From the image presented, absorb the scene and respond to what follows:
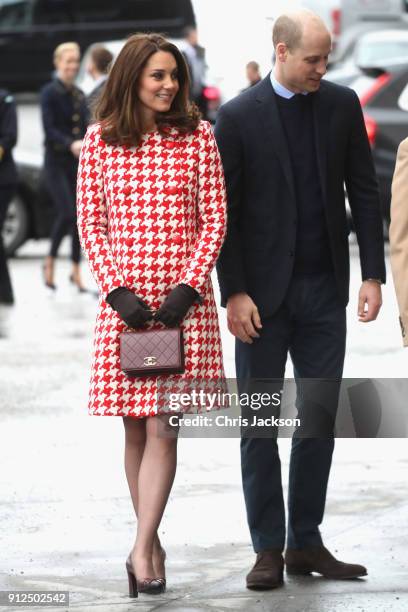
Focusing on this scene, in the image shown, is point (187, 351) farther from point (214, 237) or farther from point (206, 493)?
point (206, 493)

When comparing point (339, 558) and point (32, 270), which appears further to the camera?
point (32, 270)

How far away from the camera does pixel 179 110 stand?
5551 millimetres

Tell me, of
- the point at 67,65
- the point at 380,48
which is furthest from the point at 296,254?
Result: the point at 380,48

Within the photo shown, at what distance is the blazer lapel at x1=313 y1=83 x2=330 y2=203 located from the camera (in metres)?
5.60

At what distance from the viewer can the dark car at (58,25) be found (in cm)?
3012

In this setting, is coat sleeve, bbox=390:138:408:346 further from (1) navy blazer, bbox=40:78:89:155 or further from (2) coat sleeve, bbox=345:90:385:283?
(1) navy blazer, bbox=40:78:89:155

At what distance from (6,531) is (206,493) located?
973 mm

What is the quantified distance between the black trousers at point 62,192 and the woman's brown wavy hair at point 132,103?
8276mm

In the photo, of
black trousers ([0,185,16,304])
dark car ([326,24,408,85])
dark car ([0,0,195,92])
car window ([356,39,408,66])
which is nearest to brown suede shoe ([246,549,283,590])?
black trousers ([0,185,16,304])

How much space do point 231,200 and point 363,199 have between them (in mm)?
452

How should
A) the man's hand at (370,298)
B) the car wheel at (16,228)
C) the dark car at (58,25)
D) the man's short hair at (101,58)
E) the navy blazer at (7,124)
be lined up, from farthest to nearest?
the dark car at (58,25) → the car wheel at (16,228) → the man's short hair at (101,58) → the navy blazer at (7,124) → the man's hand at (370,298)

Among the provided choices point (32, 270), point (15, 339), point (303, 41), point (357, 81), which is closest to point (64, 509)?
point (303, 41)

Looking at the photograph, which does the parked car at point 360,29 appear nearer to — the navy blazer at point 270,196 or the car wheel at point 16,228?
the car wheel at point 16,228

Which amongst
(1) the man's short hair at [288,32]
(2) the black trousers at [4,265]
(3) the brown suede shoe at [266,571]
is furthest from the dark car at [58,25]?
(3) the brown suede shoe at [266,571]
